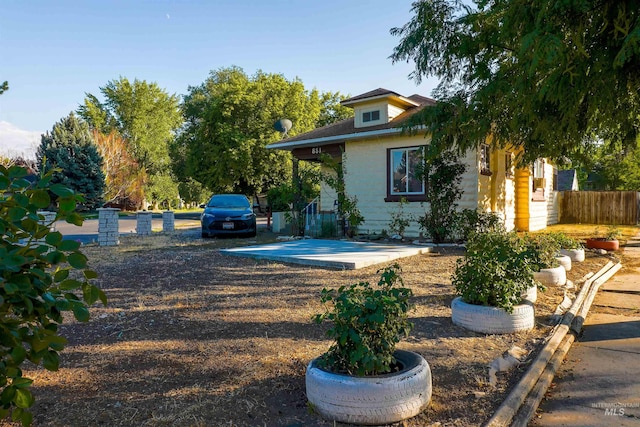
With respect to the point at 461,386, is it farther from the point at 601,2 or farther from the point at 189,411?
the point at 601,2

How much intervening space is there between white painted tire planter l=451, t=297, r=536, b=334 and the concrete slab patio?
3.35 m

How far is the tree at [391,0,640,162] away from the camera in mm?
3697

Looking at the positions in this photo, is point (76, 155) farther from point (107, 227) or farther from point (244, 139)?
point (107, 227)

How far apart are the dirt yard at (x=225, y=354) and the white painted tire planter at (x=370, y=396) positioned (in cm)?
11

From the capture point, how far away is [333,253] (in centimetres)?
915

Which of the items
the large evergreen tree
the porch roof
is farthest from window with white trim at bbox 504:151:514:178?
the large evergreen tree

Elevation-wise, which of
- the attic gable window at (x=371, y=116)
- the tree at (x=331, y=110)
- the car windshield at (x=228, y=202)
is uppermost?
the tree at (x=331, y=110)

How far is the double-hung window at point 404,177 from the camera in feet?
40.8

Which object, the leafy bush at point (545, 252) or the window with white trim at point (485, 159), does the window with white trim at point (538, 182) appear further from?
the leafy bush at point (545, 252)

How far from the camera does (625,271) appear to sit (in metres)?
8.38

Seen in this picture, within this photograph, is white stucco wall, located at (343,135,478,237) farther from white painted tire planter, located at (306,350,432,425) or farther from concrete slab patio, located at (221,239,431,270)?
white painted tire planter, located at (306,350,432,425)

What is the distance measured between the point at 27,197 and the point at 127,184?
38.1 meters

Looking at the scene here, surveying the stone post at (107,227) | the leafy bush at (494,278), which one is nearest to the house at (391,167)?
the stone post at (107,227)

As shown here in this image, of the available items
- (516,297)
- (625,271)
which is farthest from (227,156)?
(516,297)
